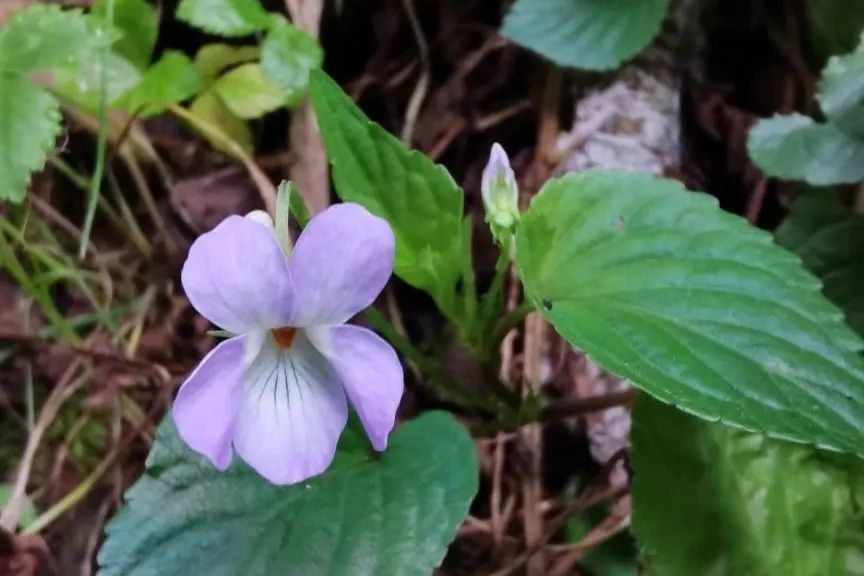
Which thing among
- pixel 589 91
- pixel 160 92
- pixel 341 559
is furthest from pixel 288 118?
pixel 341 559

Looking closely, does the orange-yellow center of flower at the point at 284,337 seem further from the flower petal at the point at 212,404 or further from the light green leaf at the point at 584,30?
the light green leaf at the point at 584,30

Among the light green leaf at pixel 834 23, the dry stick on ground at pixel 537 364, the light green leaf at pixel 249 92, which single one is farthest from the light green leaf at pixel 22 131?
the light green leaf at pixel 834 23

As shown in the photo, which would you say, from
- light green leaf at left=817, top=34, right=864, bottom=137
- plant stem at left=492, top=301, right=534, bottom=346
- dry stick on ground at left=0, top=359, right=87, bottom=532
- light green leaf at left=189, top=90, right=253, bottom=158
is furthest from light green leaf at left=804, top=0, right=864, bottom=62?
dry stick on ground at left=0, top=359, right=87, bottom=532

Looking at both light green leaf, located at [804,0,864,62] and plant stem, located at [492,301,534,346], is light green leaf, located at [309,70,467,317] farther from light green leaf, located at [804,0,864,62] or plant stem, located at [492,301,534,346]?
light green leaf, located at [804,0,864,62]

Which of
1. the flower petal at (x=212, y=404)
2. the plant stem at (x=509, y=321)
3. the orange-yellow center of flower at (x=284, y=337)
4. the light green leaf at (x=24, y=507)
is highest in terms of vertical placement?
the flower petal at (x=212, y=404)

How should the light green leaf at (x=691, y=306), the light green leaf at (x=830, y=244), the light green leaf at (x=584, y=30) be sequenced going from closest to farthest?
the light green leaf at (x=691, y=306) < the light green leaf at (x=830, y=244) < the light green leaf at (x=584, y=30)

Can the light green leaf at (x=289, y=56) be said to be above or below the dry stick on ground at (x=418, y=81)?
above

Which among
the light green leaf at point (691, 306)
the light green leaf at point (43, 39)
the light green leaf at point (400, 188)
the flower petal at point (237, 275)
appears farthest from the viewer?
the light green leaf at point (43, 39)
